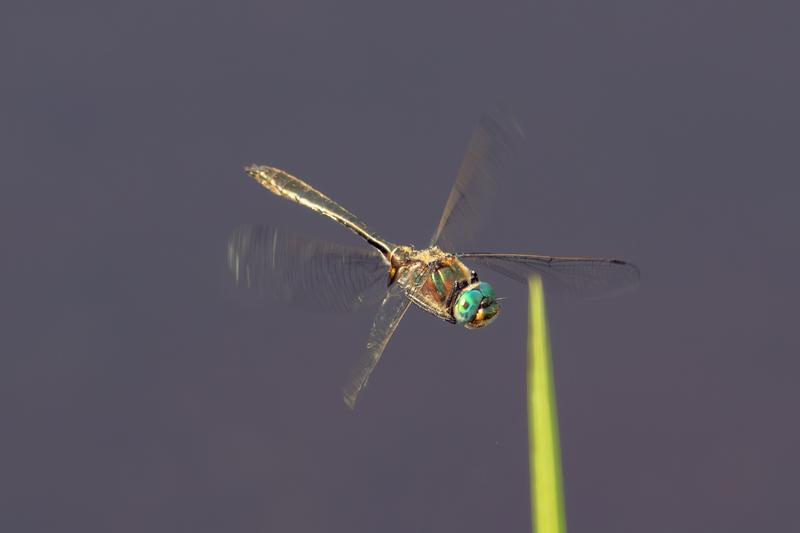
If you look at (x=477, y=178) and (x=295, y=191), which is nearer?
(x=477, y=178)

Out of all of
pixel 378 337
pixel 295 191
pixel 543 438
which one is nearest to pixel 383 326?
pixel 378 337

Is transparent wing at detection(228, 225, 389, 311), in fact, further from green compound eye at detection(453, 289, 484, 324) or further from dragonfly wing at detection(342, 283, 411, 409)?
green compound eye at detection(453, 289, 484, 324)

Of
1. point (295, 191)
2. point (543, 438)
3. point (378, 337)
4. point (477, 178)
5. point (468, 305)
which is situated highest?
point (295, 191)

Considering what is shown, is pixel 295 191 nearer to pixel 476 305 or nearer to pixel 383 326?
pixel 383 326

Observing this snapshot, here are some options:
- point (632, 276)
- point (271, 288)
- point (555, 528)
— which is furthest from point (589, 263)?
point (555, 528)

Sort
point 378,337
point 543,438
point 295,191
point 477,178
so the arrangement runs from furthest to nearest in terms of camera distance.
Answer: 1. point 295,191
2. point 477,178
3. point 378,337
4. point 543,438

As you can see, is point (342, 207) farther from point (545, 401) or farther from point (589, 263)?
point (545, 401)
